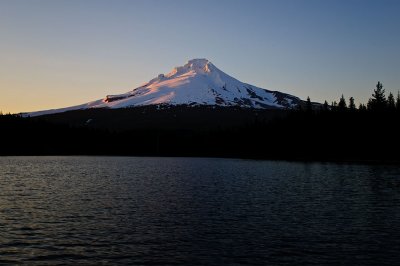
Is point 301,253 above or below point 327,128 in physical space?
below

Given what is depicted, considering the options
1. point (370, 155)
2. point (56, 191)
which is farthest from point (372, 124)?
point (56, 191)

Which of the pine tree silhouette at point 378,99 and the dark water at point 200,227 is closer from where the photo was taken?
the dark water at point 200,227

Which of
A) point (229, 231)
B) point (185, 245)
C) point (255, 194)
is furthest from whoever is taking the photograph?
point (255, 194)

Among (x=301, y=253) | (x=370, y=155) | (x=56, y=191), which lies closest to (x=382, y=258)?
(x=301, y=253)

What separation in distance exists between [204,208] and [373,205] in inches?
796

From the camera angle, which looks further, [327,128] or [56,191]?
[327,128]

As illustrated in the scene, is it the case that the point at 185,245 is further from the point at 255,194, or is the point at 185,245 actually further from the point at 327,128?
the point at 327,128

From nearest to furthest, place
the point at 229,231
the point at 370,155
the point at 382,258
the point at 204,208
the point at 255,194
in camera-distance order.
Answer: the point at 382,258 → the point at 229,231 → the point at 204,208 → the point at 255,194 → the point at 370,155

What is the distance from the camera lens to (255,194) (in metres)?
65.6

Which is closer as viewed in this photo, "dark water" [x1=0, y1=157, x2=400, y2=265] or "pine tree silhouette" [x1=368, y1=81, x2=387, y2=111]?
"dark water" [x1=0, y1=157, x2=400, y2=265]

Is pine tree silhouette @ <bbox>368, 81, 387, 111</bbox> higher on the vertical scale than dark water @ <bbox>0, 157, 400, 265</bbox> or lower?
higher

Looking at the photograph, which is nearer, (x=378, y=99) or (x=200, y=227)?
(x=200, y=227)

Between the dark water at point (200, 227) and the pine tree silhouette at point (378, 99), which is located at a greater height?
the pine tree silhouette at point (378, 99)

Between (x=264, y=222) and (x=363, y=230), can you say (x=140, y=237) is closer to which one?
(x=264, y=222)
